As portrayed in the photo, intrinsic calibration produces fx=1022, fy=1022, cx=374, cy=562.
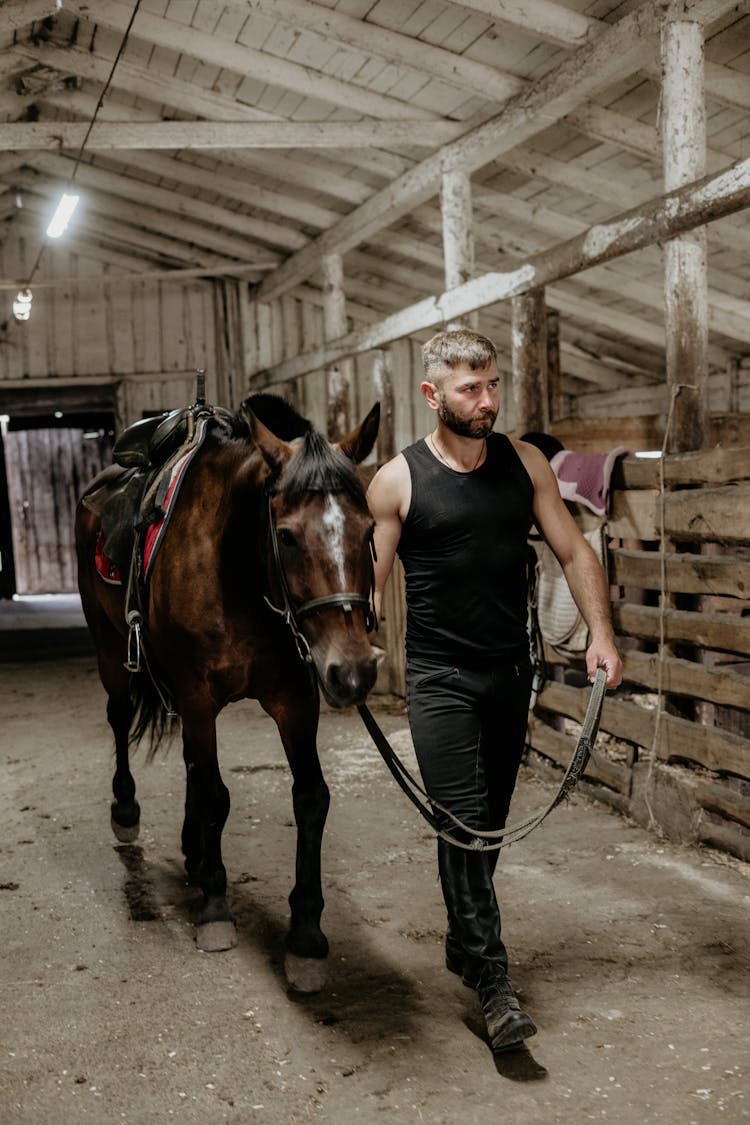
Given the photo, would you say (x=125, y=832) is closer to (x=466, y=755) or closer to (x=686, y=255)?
(x=466, y=755)

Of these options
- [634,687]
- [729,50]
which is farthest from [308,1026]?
[729,50]

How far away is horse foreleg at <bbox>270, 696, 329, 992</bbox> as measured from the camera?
3.14m

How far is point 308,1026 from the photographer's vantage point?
2879 mm

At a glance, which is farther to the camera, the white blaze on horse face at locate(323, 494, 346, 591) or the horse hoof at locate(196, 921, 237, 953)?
the horse hoof at locate(196, 921, 237, 953)

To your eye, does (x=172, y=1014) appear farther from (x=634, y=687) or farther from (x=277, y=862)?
(x=634, y=687)

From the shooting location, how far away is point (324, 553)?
265 centimetres

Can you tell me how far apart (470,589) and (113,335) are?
11.1 meters

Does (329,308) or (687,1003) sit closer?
(687,1003)

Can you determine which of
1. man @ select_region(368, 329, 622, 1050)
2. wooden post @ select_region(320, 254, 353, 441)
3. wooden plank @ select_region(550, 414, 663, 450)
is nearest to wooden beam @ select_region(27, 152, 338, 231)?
wooden post @ select_region(320, 254, 353, 441)

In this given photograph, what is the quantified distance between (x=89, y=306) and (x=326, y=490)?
36.5 feet

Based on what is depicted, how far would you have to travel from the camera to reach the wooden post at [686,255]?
471 cm

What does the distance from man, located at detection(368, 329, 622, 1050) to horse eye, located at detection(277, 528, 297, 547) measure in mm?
260

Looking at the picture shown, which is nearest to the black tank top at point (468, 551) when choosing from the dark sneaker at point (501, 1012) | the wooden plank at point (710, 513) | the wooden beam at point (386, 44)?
the dark sneaker at point (501, 1012)

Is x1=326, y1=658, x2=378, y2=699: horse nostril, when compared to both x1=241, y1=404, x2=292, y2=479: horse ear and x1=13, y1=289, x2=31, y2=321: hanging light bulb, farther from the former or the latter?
x1=13, y1=289, x2=31, y2=321: hanging light bulb
